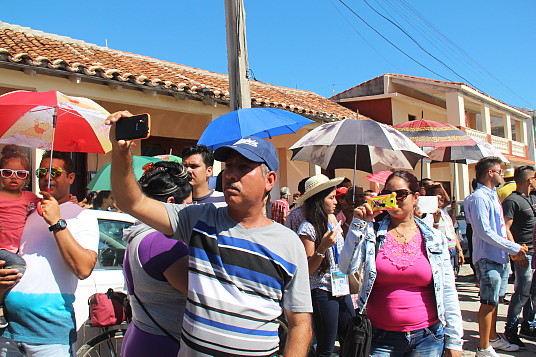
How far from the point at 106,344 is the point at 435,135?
16.7 ft

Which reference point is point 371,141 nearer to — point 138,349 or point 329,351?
point 329,351

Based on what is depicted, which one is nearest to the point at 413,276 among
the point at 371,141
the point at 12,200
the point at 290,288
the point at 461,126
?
the point at 290,288

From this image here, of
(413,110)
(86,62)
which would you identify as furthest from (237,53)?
(413,110)

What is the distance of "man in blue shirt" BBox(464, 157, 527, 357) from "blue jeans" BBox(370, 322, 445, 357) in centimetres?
227

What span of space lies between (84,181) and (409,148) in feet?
25.1

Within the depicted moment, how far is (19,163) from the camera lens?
3.13 meters

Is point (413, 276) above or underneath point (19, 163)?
underneath

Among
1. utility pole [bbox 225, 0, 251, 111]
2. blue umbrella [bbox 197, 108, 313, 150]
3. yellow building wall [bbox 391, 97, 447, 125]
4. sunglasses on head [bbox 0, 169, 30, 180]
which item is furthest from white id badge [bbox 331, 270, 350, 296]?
yellow building wall [bbox 391, 97, 447, 125]

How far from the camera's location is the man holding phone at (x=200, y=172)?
3.87 m

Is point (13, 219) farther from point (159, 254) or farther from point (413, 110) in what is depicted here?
point (413, 110)

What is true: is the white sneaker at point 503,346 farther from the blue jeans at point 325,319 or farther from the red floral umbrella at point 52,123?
the red floral umbrella at point 52,123

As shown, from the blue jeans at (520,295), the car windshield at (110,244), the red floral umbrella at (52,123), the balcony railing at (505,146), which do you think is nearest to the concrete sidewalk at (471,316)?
the blue jeans at (520,295)

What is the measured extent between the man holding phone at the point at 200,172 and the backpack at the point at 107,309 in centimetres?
96

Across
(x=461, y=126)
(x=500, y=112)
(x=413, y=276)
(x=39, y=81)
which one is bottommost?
(x=413, y=276)
